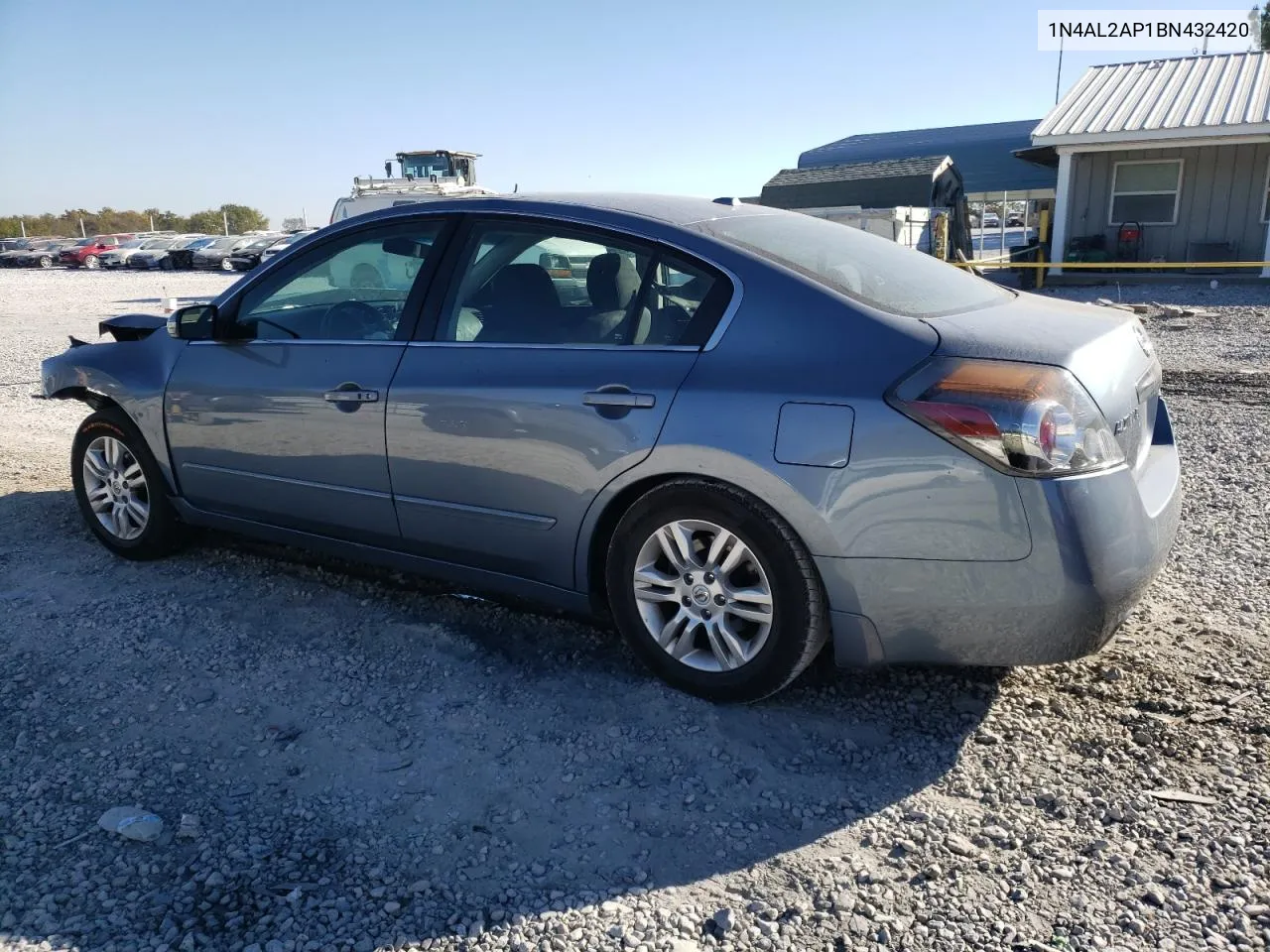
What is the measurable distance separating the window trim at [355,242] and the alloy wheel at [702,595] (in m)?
1.33

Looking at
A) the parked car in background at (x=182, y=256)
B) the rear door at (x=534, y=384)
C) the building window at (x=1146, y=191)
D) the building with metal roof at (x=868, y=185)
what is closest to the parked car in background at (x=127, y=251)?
the parked car in background at (x=182, y=256)

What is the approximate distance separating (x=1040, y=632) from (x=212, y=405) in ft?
11.0

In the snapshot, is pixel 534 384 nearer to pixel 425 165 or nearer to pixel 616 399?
pixel 616 399

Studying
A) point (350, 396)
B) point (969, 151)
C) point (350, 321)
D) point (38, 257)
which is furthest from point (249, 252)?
point (350, 396)

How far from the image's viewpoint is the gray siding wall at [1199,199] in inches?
741

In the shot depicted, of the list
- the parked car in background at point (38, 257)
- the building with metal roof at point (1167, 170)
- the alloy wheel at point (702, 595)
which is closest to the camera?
the alloy wheel at point (702, 595)

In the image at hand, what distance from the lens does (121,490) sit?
15.5 feet

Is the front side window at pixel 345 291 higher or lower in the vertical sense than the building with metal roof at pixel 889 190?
lower

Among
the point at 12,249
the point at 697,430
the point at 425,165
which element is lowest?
the point at 697,430

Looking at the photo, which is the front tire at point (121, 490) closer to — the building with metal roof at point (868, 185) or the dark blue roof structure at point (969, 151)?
the building with metal roof at point (868, 185)

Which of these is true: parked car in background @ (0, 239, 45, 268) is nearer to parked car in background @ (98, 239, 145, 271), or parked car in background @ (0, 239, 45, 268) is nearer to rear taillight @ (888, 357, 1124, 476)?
parked car in background @ (98, 239, 145, 271)

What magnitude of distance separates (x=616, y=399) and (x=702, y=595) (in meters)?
0.69

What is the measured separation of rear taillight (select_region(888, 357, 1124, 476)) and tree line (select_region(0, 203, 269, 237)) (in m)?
70.8

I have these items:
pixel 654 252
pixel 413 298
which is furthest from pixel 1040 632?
pixel 413 298
